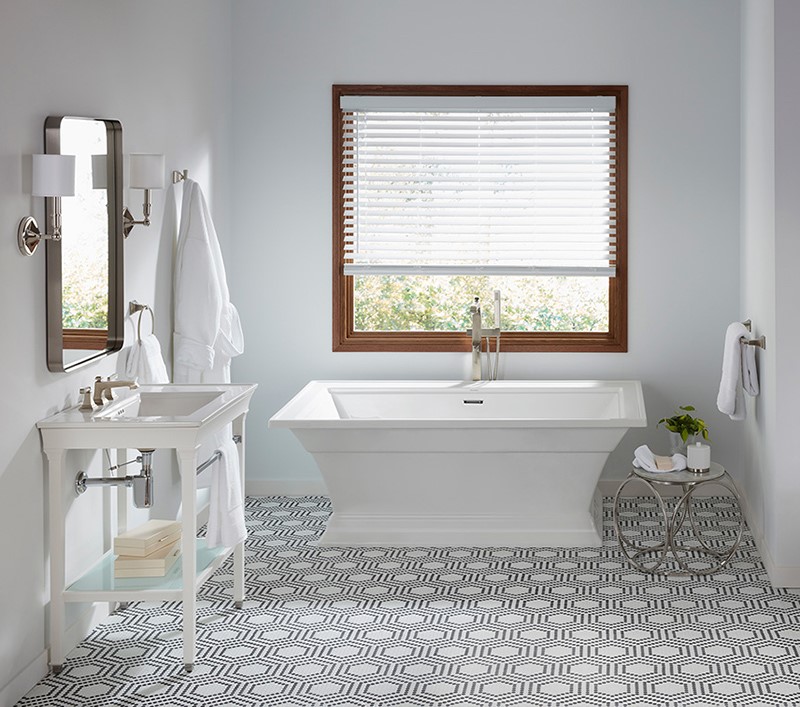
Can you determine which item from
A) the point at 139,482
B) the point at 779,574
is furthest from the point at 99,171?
the point at 779,574

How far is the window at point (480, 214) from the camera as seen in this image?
5.72m

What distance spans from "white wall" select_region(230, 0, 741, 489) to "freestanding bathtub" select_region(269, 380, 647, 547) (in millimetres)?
911

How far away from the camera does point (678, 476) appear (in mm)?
4348

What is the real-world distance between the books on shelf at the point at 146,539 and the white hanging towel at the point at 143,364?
0.64 meters

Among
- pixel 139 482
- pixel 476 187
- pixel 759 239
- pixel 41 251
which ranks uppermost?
pixel 476 187

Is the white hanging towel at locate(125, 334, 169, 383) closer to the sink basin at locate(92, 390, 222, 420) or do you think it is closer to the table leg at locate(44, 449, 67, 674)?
the sink basin at locate(92, 390, 222, 420)

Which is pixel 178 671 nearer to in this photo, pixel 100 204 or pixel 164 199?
pixel 100 204

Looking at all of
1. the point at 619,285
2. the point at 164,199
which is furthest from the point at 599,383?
the point at 164,199

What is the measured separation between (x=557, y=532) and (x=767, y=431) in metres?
A: 1.02

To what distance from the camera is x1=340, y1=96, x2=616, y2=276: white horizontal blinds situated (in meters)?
5.73

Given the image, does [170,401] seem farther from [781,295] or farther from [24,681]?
[781,295]

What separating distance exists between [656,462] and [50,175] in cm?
266

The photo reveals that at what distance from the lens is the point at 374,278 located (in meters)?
5.92

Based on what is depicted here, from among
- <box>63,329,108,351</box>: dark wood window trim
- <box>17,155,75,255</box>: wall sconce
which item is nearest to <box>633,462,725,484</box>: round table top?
<box>63,329,108,351</box>: dark wood window trim
